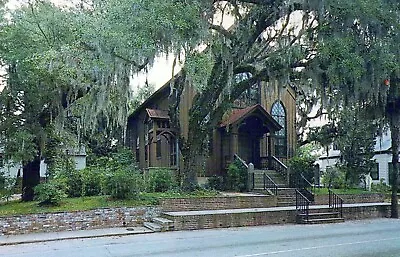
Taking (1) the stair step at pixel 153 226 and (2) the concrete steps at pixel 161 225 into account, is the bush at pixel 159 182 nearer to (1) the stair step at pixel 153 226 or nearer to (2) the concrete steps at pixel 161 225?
(1) the stair step at pixel 153 226

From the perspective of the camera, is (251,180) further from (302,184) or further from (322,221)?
(322,221)

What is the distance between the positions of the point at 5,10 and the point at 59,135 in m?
4.53

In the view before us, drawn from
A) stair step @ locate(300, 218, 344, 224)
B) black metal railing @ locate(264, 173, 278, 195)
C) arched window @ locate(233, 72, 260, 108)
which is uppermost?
arched window @ locate(233, 72, 260, 108)

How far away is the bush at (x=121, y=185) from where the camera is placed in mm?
14656

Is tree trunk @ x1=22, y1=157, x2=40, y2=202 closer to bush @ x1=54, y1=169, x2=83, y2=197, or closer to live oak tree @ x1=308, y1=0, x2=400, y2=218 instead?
bush @ x1=54, y1=169, x2=83, y2=197

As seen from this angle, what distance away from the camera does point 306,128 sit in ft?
93.2

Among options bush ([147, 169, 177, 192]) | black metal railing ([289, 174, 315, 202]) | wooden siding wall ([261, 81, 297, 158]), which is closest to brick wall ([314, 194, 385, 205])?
black metal railing ([289, 174, 315, 202])

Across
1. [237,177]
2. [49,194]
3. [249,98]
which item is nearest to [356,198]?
[237,177]

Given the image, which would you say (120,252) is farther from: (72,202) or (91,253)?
(72,202)

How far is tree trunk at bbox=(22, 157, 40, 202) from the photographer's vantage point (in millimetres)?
14898

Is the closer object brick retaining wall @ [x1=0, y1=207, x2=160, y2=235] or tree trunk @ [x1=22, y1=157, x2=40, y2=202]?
brick retaining wall @ [x1=0, y1=207, x2=160, y2=235]

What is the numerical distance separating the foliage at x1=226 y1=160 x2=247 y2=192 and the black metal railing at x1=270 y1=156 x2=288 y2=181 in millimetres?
2487

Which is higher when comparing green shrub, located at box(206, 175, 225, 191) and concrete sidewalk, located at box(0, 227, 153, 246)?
green shrub, located at box(206, 175, 225, 191)

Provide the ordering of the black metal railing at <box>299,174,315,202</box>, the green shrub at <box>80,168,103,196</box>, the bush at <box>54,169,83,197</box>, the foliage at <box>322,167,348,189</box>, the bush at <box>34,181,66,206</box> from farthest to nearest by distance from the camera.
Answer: the foliage at <box>322,167,348,189</box>
the black metal railing at <box>299,174,315,202</box>
the green shrub at <box>80,168,103,196</box>
the bush at <box>54,169,83,197</box>
the bush at <box>34,181,66,206</box>
